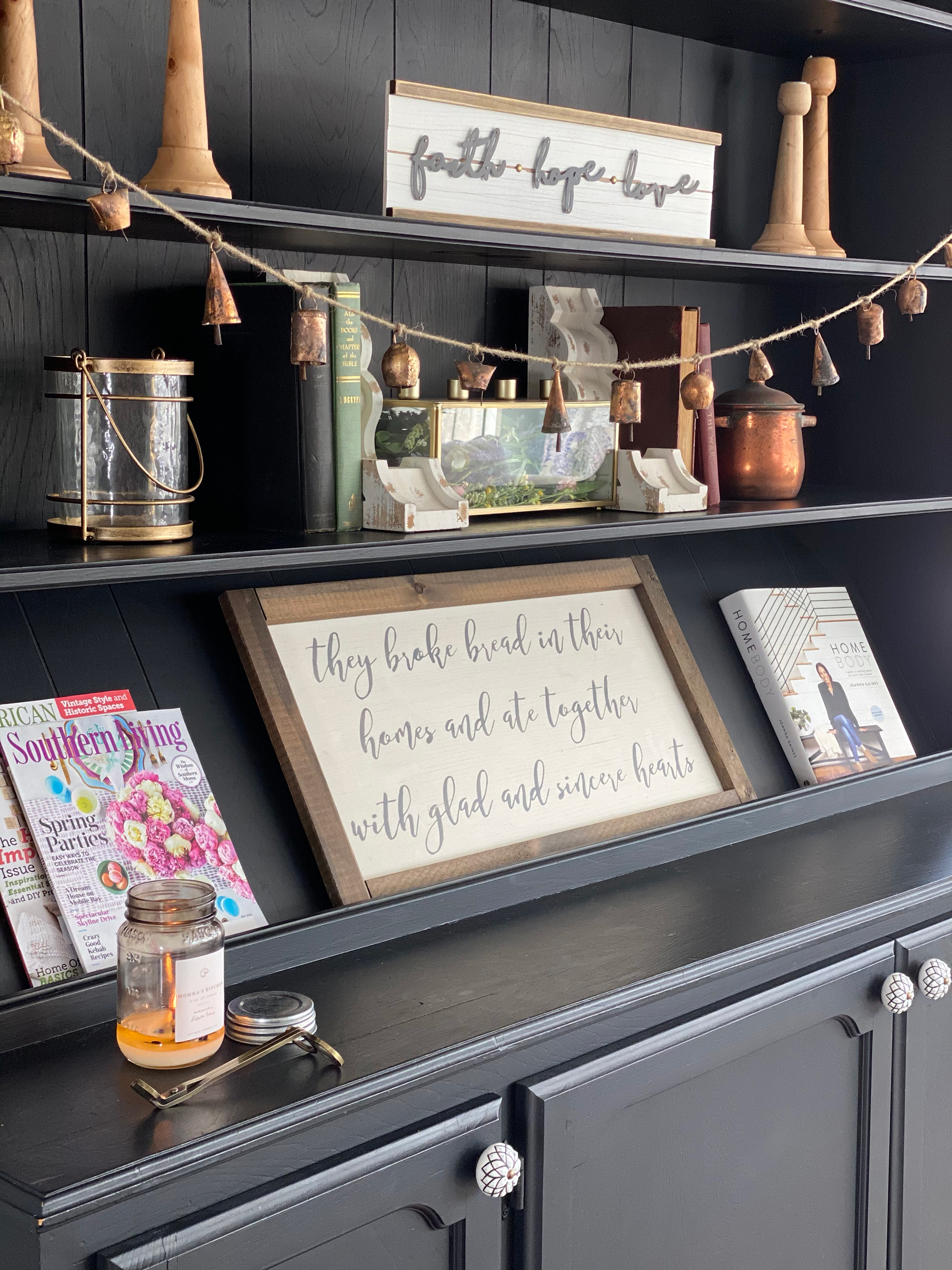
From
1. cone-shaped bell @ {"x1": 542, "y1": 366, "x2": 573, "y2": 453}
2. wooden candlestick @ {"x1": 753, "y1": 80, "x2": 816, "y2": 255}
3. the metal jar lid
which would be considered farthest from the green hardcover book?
wooden candlestick @ {"x1": 753, "y1": 80, "x2": 816, "y2": 255}

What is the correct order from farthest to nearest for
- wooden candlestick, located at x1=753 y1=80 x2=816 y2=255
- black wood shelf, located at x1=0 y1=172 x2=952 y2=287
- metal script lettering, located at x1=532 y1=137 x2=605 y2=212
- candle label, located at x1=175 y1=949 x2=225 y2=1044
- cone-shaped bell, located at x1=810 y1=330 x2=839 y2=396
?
wooden candlestick, located at x1=753 y1=80 x2=816 y2=255
cone-shaped bell, located at x1=810 y1=330 x2=839 y2=396
metal script lettering, located at x1=532 y1=137 x2=605 y2=212
black wood shelf, located at x1=0 y1=172 x2=952 y2=287
candle label, located at x1=175 y1=949 x2=225 y2=1044

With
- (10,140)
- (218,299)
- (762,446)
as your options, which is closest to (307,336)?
(218,299)

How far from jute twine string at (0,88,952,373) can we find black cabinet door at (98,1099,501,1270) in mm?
775

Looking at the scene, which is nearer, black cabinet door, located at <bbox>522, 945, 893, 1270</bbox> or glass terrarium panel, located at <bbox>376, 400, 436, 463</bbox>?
black cabinet door, located at <bbox>522, 945, 893, 1270</bbox>

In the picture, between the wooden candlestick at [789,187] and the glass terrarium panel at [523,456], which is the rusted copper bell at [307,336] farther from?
the wooden candlestick at [789,187]

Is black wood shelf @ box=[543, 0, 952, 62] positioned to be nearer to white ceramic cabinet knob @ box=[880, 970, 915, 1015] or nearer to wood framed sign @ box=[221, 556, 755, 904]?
wood framed sign @ box=[221, 556, 755, 904]

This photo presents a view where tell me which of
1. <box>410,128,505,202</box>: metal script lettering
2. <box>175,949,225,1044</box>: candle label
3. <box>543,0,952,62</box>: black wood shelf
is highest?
<box>543,0,952,62</box>: black wood shelf

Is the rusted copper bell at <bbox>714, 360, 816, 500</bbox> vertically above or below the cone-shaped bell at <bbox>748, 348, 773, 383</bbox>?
below

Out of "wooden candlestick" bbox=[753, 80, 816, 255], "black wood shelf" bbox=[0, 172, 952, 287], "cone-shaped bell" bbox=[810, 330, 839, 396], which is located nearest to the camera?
"black wood shelf" bbox=[0, 172, 952, 287]

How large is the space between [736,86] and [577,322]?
22.2 inches

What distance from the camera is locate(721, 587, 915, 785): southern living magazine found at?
6.96 feet

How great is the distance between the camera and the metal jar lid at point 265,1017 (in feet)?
4.14

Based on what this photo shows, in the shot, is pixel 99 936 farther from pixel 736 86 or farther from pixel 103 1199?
pixel 736 86

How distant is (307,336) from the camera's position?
1350mm
